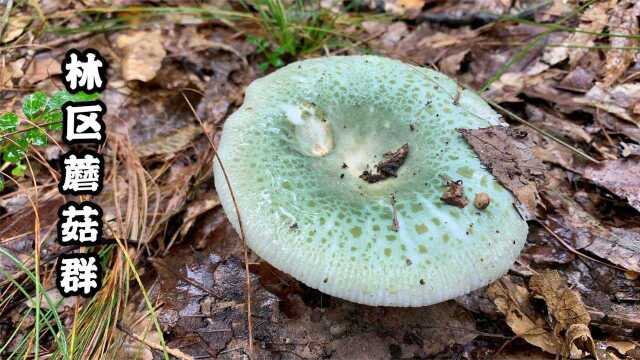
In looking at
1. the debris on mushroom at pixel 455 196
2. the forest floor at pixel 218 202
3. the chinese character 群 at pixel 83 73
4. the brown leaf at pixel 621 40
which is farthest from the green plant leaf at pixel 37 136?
the brown leaf at pixel 621 40

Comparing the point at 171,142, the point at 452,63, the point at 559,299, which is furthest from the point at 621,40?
the point at 171,142

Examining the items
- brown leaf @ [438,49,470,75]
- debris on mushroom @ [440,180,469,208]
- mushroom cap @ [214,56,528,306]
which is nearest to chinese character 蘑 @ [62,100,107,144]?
mushroom cap @ [214,56,528,306]

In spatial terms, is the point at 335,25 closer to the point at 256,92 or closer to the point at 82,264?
the point at 256,92

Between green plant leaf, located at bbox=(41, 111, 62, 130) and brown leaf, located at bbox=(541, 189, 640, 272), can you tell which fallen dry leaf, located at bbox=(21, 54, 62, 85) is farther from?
brown leaf, located at bbox=(541, 189, 640, 272)

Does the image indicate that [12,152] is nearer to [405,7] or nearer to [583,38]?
[405,7]

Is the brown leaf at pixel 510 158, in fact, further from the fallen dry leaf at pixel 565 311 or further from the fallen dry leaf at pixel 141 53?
the fallen dry leaf at pixel 141 53
